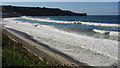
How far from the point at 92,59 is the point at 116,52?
278 centimetres

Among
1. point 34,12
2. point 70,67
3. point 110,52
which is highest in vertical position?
point 70,67

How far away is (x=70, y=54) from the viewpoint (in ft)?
46.9

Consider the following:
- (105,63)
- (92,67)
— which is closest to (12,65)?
(92,67)

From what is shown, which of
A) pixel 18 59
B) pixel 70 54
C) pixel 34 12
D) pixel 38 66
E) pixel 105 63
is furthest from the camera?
pixel 34 12

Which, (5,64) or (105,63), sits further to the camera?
(105,63)

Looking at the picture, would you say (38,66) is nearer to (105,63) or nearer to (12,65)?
(12,65)

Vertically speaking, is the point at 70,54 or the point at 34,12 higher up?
the point at 70,54

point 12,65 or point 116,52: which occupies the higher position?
point 12,65

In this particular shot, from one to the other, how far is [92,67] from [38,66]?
2.69m

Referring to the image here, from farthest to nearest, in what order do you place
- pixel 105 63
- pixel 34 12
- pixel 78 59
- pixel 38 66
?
1. pixel 34 12
2. pixel 78 59
3. pixel 105 63
4. pixel 38 66

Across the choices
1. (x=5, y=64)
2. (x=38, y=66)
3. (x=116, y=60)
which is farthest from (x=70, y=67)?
(x=116, y=60)

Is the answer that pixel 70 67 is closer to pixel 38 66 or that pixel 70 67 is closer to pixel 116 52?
pixel 38 66

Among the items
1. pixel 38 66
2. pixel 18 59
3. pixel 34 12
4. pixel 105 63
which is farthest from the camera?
pixel 34 12

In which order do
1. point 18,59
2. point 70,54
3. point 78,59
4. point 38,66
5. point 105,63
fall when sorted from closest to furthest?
point 38,66 < point 18,59 < point 105,63 < point 78,59 < point 70,54
